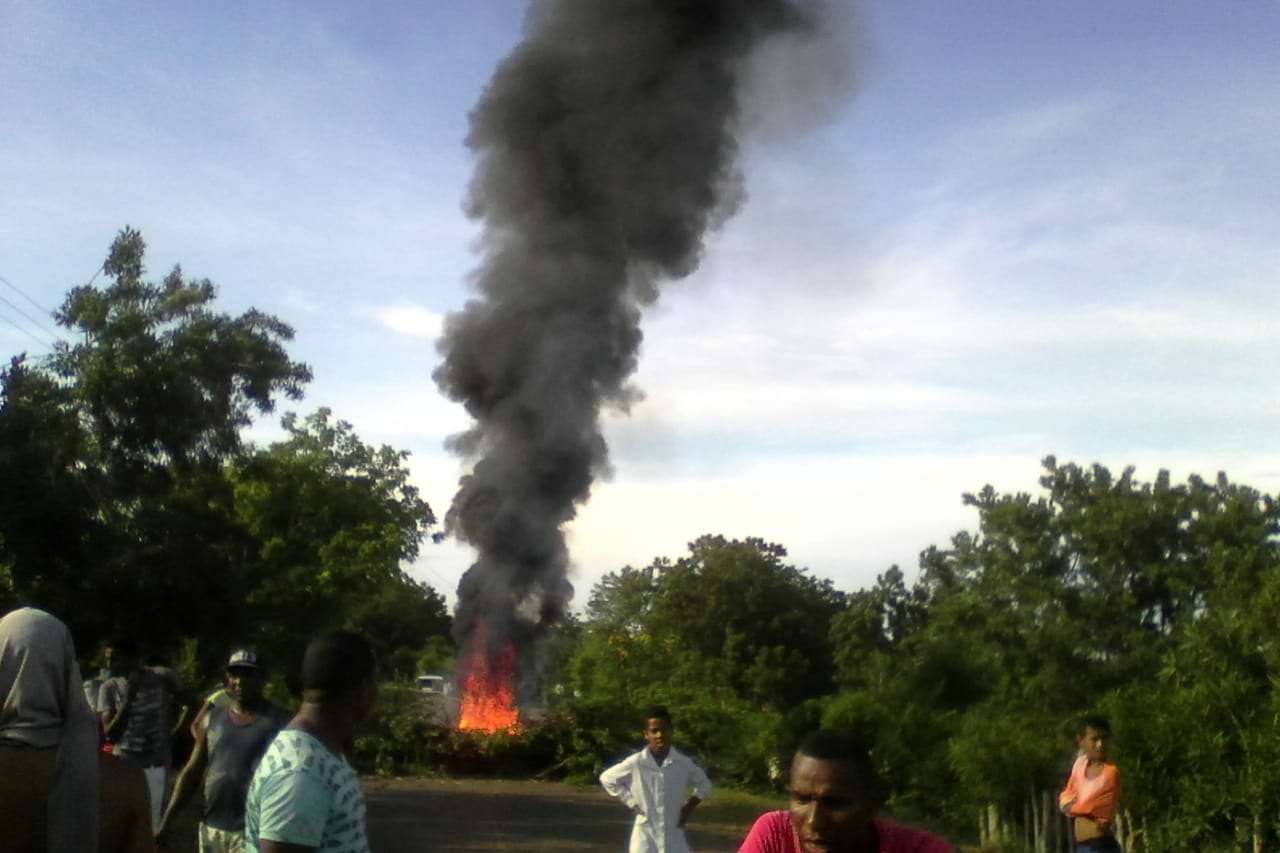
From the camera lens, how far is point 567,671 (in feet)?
116

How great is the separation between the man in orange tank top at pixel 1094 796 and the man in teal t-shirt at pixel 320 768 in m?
5.77

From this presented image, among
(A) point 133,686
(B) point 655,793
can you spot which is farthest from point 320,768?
(A) point 133,686

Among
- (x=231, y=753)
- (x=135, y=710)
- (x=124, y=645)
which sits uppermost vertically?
(x=124, y=645)

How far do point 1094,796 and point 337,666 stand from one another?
5917mm

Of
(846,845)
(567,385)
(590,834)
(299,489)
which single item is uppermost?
(567,385)

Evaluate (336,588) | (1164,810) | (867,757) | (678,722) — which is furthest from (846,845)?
(336,588)

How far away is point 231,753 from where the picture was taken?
19.4ft

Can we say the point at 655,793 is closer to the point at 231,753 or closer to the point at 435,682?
the point at 231,753

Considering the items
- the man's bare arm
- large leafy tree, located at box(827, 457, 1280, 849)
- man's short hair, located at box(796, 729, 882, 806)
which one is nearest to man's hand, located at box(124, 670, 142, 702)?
the man's bare arm

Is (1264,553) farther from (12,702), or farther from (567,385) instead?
(12,702)

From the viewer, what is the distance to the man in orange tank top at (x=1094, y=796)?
26.7 feet

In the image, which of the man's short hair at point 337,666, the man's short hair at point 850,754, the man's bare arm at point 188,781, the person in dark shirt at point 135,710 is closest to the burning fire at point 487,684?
the person in dark shirt at point 135,710

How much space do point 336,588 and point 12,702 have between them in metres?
27.1

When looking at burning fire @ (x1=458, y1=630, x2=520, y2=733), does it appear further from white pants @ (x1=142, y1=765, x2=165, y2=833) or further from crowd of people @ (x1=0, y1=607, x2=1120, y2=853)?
crowd of people @ (x1=0, y1=607, x2=1120, y2=853)
